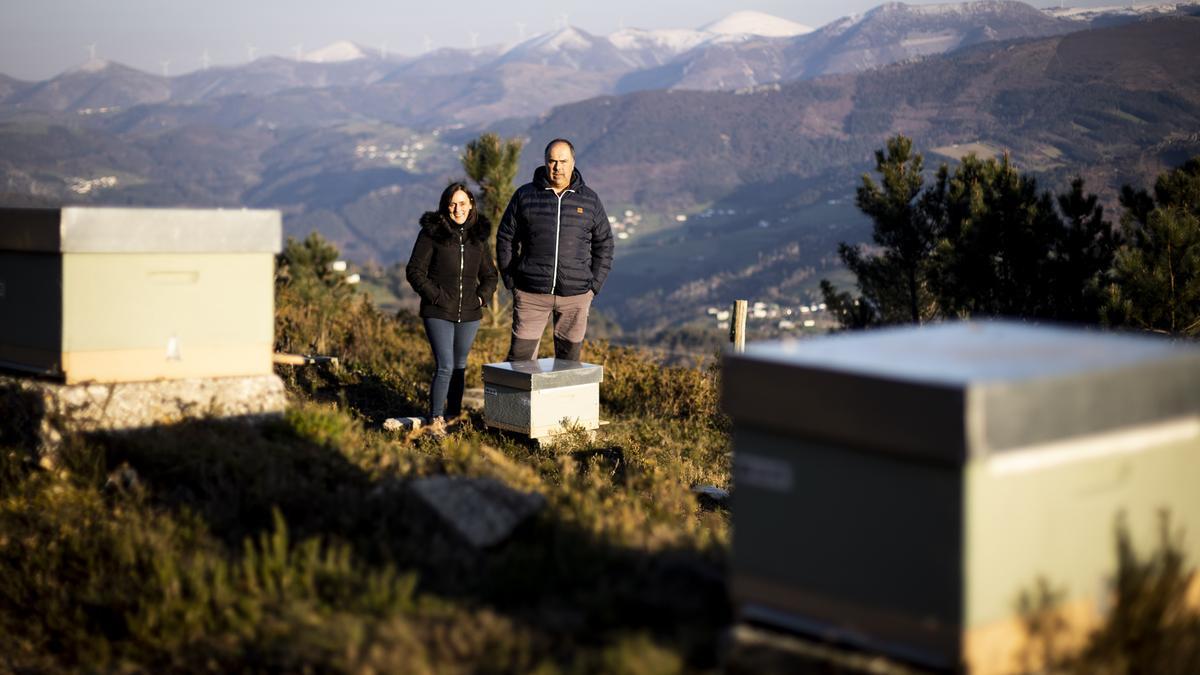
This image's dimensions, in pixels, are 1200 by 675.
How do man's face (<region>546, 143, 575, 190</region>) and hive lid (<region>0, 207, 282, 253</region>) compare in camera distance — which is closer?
hive lid (<region>0, 207, 282, 253</region>)

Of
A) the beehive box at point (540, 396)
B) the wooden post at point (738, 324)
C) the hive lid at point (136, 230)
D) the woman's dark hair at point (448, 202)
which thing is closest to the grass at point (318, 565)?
the hive lid at point (136, 230)

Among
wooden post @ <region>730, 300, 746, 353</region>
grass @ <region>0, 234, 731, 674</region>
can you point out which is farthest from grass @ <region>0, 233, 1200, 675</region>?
wooden post @ <region>730, 300, 746, 353</region>

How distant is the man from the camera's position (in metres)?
10.1

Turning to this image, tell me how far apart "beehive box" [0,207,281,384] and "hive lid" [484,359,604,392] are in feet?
8.79

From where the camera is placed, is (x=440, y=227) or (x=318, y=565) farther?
(x=440, y=227)

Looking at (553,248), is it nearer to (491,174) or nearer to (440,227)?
(440,227)

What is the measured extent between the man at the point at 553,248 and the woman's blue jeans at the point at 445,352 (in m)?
0.54

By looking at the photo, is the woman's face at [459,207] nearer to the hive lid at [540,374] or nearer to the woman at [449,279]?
the woman at [449,279]

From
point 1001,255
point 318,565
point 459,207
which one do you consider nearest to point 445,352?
point 459,207

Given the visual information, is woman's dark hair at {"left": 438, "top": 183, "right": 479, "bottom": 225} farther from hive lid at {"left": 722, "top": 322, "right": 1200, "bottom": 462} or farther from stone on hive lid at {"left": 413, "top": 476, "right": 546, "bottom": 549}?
hive lid at {"left": 722, "top": 322, "right": 1200, "bottom": 462}

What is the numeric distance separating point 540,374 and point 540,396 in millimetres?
227

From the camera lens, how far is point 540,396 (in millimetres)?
9703

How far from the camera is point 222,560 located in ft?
17.0

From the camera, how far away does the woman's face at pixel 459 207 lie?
9.78 metres
